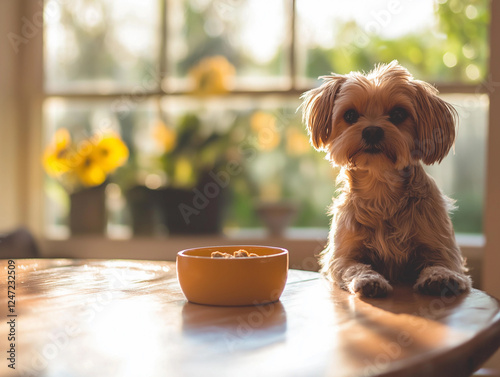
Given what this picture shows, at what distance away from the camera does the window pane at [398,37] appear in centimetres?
315

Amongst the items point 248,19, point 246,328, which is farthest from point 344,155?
point 248,19

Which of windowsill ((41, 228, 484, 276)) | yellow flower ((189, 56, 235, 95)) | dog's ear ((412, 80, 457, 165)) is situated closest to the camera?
dog's ear ((412, 80, 457, 165))

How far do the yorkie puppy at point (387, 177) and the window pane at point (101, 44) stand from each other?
2215 mm

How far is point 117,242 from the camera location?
3549mm

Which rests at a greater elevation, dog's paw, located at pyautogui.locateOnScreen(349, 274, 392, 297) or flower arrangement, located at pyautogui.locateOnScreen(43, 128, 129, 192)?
flower arrangement, located at pyautogui.locateOnScreen(43, 128, 129, 192)

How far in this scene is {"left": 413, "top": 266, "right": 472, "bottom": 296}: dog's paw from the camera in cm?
122

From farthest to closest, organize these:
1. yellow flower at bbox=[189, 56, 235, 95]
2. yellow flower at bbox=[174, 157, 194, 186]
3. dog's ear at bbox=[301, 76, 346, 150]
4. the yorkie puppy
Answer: yellow flower at bbox=[189, 56, 235, 95]
yellow flower at bbox=[174, 157, 194, 186]
dog's ear at bbox=[301, 76, 346, 150]
the yorkie puppy

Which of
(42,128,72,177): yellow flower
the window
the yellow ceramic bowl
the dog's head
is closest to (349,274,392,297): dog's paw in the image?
the yellow ceramic bowl

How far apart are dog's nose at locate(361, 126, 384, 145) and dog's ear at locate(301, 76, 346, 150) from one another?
0.57ft

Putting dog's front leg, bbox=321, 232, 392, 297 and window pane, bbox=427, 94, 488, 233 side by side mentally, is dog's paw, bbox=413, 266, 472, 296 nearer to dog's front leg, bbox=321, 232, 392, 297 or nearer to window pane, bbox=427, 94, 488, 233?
dog's front leg, bbox=321, 232, 392, 297

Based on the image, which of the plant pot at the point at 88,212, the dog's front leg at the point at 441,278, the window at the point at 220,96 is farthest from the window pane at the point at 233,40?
the dog's front leg at the point at 441,278

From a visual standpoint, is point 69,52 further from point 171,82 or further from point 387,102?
point 387,102

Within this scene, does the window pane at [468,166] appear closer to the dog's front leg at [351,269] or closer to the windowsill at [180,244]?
the windowsill at [180,244]

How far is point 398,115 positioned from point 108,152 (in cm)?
222
